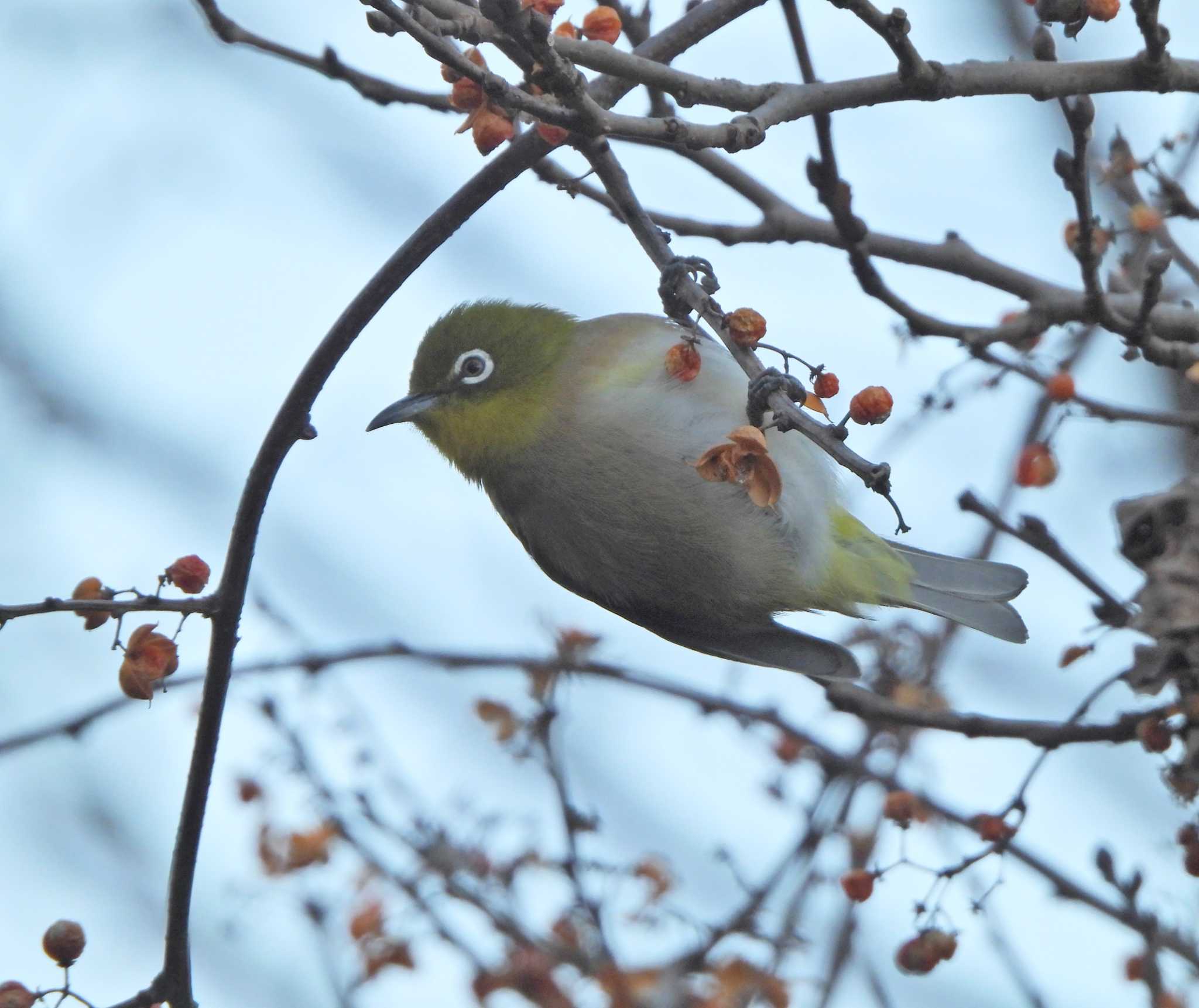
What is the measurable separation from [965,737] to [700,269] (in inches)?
55.4

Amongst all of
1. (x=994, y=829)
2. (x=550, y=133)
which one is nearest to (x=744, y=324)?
(x=550, y=133)

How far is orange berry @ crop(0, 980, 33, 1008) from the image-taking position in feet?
9.68

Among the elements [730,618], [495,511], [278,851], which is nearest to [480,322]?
[495,511]

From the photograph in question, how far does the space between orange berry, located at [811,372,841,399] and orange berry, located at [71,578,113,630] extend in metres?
1.56

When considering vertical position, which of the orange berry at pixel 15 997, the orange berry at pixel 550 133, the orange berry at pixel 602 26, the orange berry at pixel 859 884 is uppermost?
the orange berry at pixel 602 26

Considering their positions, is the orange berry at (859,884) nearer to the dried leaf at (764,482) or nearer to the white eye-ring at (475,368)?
the dried leaf at (764,482)

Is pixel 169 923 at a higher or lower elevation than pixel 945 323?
lower

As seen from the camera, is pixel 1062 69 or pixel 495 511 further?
pixel 495 511

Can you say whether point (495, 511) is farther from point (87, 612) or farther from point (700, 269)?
point (87, 612)

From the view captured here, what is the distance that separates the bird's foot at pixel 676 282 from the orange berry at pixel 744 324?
263 millimetres

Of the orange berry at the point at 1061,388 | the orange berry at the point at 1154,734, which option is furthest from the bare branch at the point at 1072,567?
the orange berry at the point at 1061,388

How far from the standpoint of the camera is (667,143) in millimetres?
2529

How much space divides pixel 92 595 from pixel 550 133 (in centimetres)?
140

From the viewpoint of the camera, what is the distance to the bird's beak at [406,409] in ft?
15.8
